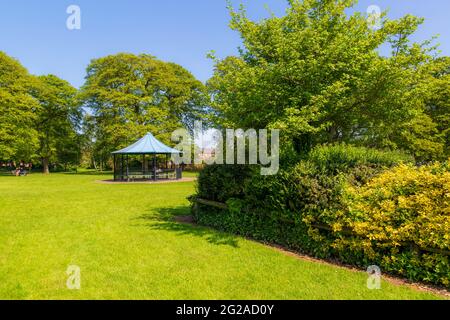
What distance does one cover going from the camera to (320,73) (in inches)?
277

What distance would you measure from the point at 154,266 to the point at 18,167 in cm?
4775

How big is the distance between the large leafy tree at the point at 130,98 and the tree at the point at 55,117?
12.5ft

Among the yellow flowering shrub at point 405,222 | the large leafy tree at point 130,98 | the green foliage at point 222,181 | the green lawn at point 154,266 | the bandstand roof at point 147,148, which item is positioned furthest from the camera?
the large leafy tree at point 130,98

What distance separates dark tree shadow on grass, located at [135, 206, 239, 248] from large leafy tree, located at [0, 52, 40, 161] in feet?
95.8

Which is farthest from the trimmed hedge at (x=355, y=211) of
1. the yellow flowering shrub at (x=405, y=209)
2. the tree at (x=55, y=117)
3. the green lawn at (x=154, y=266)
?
the tree at (x=55, y=117)

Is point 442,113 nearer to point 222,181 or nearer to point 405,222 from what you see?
point 222,181

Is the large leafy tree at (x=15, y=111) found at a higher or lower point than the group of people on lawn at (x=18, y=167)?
higher

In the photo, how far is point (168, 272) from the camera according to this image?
225 inches

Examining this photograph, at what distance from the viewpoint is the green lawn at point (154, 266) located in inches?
192

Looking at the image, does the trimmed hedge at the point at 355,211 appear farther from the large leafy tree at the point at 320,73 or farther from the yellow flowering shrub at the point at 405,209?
the large leafy tree at the point at 320,73

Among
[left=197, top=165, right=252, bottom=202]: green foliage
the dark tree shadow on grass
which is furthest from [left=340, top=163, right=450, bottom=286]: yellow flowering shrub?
[left=197, top=165, right=252, bottom=202]: green foliage

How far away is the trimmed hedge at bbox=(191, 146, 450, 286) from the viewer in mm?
5289

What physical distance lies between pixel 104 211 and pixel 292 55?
8800mm

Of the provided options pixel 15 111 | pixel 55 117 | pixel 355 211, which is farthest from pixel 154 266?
pixel 55 117
